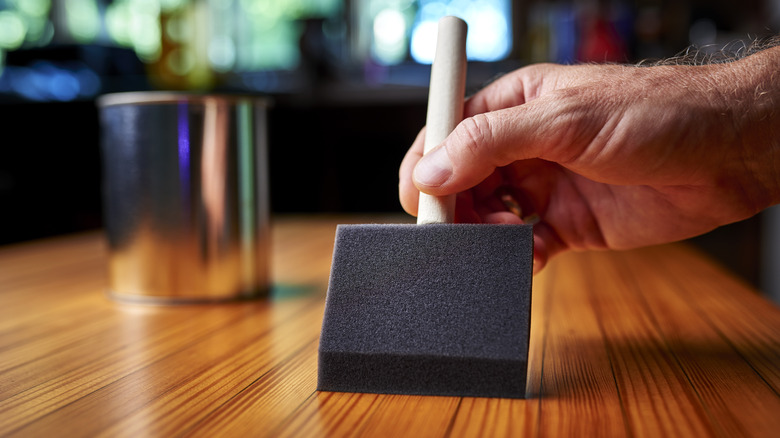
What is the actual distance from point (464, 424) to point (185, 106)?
1.51 feet

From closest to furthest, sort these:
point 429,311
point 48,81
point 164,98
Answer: point 429,311 → point 164,98 → point 48,81

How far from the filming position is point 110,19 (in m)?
2.65

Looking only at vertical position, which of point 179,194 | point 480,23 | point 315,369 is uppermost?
point 480,23

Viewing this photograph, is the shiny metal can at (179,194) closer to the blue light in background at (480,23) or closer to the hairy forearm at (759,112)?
the hairy forearm at (759,112)

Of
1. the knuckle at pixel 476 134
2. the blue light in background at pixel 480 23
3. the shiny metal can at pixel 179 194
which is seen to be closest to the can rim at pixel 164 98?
the shiny metal can at pixel 179 194

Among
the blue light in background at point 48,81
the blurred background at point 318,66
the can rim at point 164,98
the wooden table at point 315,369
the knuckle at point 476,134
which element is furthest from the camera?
the blue light in background at point 48,81

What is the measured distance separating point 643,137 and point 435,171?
0.16 m

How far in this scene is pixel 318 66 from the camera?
2.45 metres

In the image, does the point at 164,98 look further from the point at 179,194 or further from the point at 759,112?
the point at 759,112

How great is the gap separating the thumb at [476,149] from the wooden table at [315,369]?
0.15m

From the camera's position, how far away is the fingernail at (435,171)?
47 centimetres

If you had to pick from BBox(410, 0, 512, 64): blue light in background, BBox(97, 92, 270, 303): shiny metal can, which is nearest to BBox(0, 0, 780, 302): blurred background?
BBox(410, 0, 512, 64): blue light in background

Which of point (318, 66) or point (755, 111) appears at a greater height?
point (318, 66)

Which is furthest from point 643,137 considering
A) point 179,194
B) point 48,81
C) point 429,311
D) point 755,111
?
point 48,81
